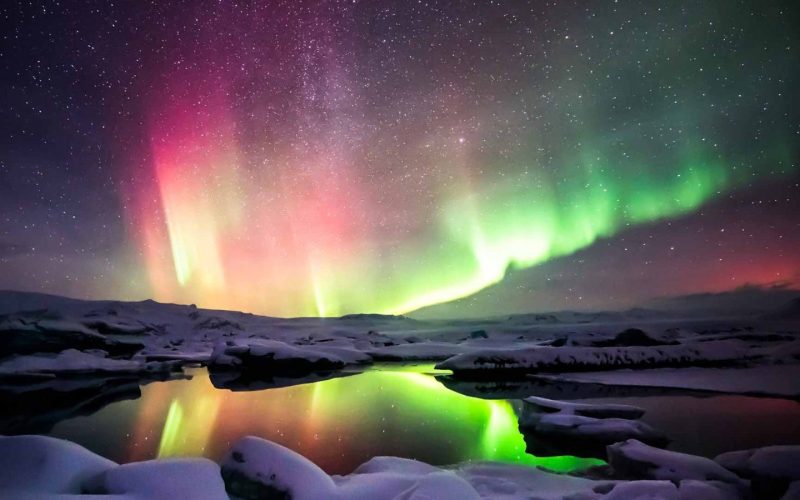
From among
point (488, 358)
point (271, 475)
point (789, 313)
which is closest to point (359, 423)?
point (271, 475)

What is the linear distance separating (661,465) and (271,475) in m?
4.06

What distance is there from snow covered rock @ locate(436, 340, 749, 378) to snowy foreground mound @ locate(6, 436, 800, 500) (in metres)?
14.3

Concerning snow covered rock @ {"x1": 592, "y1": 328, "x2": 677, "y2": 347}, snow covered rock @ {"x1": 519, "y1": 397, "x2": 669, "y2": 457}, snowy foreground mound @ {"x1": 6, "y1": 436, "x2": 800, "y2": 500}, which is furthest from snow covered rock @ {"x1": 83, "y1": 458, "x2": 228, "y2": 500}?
snow covered rock @ {"x1": 592, "y1": 328, "x2": 677, "y2": 347}

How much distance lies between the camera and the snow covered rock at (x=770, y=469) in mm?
4234

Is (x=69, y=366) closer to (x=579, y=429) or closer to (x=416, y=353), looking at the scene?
(x=416, y=353)

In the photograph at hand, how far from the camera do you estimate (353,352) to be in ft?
88.0

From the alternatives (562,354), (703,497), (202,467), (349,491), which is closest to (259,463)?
(202,467)

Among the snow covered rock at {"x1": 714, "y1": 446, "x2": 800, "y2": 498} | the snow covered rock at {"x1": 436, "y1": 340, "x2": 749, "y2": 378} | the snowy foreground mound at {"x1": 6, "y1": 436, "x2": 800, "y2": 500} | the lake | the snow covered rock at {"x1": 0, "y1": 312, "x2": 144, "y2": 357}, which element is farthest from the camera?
Answer: the snow covered rock at {"x1": 0, "y1": 312, "x2": 144, "y2": 357}

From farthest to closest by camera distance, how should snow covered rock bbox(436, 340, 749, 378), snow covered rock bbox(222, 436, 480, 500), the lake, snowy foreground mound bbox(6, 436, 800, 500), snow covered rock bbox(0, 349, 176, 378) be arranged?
snow covered rock bbox(0, 349, 176, 378) < snow covered rock bbox(436, 340, 749, 378) < the lake < snow covered rock bbox(222, 436, 480, 500) < snowy foreground mound bbox(6, 436, 800, 500)

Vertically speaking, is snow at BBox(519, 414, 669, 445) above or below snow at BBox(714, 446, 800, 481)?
below

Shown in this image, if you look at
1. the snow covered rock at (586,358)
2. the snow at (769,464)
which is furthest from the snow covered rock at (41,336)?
the snow at (769,464)

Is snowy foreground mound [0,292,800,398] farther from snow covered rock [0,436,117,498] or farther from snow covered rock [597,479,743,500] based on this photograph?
snow covered rock [0,436,117,498]

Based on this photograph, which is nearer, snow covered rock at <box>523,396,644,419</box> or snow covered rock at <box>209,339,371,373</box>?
snow covered rock at <box>523,396,644,419</box>

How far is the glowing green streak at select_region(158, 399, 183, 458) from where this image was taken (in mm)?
7691
